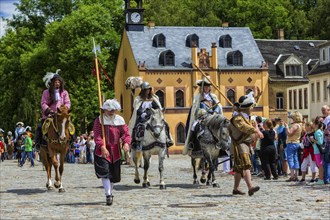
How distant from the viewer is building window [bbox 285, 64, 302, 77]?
74500mm

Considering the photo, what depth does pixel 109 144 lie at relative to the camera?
14.2m

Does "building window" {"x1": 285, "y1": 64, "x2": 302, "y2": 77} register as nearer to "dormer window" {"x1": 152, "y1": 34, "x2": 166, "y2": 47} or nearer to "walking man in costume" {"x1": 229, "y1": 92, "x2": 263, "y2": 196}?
"dormer window" {"x1": 152, "y1": 34, "x2": 166, "y2": 47}

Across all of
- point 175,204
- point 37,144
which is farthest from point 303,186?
point 37,144

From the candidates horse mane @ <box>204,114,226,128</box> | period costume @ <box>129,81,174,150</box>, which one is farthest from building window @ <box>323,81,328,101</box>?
horse mane @ <box>204,114,226,128</box>

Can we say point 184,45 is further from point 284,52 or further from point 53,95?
point 53,95

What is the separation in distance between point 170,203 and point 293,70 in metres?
62.5

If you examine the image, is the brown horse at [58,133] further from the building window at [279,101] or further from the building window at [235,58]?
the building window at [279,101]

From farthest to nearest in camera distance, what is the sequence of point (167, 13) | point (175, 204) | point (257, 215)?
point (167, 13)
point (175, 204)
point (257, 215)

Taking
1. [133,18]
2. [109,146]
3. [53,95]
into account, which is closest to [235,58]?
[133,18]

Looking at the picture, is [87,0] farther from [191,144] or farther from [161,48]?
[191,144]

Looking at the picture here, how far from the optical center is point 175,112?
220ft

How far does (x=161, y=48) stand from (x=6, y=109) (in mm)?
17655

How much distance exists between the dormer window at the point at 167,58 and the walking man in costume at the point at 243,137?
52313 millimetres

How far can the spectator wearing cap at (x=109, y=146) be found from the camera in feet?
45.5
